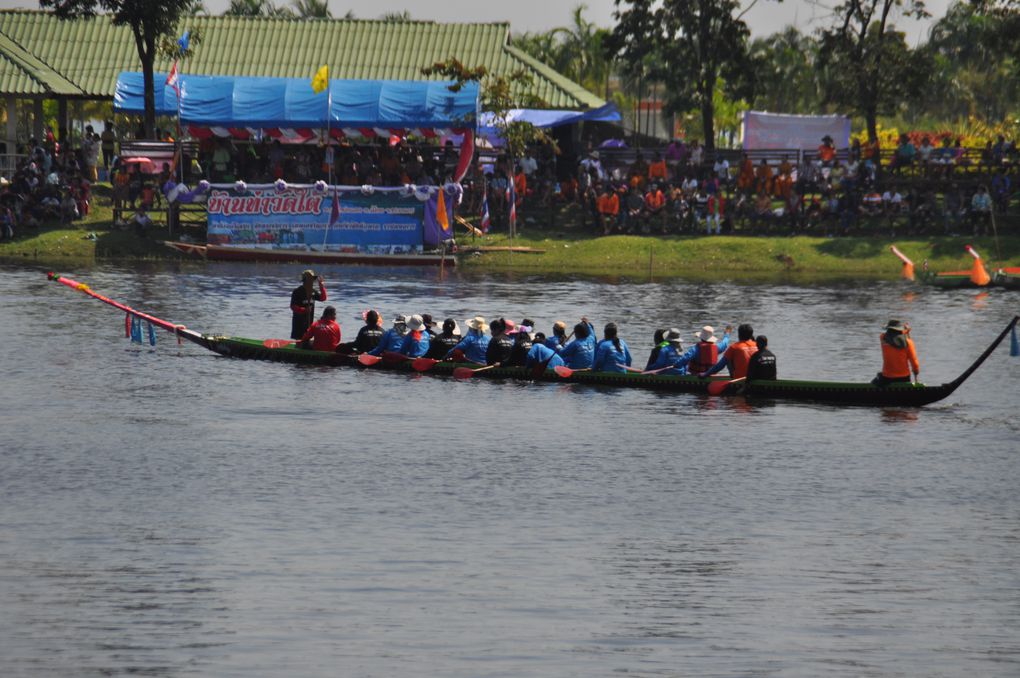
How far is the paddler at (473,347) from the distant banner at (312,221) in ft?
74.5

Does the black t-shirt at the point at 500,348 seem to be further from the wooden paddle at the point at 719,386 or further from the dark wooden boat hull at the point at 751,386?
the wooden paddle at the point at 719,386

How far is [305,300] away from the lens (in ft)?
109

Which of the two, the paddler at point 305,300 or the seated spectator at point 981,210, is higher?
the seated spectator at point 981,210

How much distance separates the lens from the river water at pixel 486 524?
16781 mm

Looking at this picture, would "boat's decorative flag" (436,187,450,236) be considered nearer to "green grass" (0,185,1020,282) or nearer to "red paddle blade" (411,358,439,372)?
"green grass" (0,185,1020,282)

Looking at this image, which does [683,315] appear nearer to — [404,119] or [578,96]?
[404,119]

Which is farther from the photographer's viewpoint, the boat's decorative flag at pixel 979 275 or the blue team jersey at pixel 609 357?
the boat's decorative flag at pixel 979 275

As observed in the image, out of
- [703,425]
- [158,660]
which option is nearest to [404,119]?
[703,425]

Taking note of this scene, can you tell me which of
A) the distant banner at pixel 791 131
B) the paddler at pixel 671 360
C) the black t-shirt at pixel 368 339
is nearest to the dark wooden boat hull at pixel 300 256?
the distant banner at pixel 791 131

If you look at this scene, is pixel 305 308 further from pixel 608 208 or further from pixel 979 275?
pixel 979 275

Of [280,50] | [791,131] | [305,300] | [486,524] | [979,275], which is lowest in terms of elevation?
[486,524]

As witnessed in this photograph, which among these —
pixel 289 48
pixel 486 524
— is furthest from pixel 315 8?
pixel 486 524

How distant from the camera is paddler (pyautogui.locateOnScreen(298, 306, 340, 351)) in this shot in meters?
32.1

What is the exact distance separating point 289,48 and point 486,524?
155 feet
